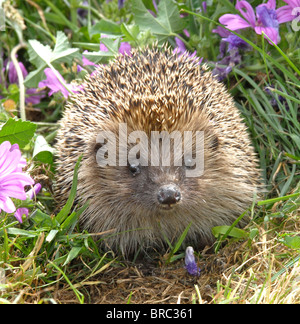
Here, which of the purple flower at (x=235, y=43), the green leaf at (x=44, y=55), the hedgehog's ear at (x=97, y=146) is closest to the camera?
the hedgehog's ear at (x=97, y=146)

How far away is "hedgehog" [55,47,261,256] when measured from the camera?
2475mm

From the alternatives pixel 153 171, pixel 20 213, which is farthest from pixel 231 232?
pixel 20 213

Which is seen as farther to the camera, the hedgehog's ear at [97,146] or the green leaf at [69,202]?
the hedgehog's ear at [97,146]

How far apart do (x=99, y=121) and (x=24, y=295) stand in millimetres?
932

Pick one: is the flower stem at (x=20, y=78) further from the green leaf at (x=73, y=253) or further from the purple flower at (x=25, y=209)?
the green leaf at (x=73, y=253)

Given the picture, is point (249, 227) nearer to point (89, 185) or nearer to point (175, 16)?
point (89, 185)

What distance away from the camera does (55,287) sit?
2363 mm

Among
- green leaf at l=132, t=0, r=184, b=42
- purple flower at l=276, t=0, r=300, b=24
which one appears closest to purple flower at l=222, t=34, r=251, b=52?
purple flower at l=276, t=0, r=300, b=24

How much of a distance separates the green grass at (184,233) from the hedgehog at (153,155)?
5.6 inches

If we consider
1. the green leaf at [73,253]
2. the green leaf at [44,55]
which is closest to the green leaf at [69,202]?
the green leaf at [73,253]

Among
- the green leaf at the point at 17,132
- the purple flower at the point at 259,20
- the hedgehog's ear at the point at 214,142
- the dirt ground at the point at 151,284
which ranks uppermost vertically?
the purple flower at the point at 259,20

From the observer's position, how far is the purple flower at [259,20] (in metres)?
2.89

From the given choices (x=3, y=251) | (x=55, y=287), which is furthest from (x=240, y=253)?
(x=3, y=251)

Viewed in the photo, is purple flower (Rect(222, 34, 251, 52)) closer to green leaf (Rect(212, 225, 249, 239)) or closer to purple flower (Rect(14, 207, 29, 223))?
green leaf (Rect(212, 225, 249, 239))
